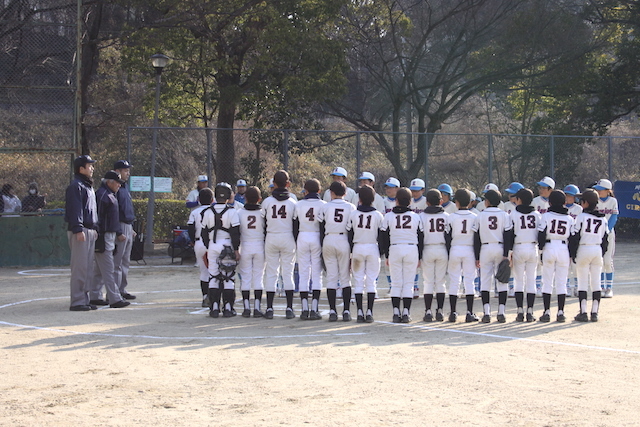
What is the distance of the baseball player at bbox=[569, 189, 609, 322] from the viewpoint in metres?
11.0

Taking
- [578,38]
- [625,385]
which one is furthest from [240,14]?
[625,385]

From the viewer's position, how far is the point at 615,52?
2870 centimetres

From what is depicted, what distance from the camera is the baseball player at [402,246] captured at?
10.7 meters

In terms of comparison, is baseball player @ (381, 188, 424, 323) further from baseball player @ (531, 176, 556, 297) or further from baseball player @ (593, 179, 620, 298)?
baseball player @ (593, 179, 620, 298)

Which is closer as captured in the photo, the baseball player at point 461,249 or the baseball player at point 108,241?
the baseball player at point 461,249

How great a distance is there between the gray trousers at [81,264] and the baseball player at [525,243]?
645cm

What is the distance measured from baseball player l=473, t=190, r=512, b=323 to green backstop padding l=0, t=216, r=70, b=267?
460 inches

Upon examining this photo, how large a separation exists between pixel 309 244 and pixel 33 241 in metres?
10.3

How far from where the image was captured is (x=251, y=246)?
11164 millimetres

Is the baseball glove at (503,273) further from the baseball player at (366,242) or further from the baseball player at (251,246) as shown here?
the baseball player at (251,246)

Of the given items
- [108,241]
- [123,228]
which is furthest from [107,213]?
[123,228]

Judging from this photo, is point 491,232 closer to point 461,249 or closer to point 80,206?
point 461,249

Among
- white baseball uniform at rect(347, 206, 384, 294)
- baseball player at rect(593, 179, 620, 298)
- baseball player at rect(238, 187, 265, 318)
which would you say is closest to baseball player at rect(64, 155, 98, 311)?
baseball player at rect(238, 187, 265, 318)

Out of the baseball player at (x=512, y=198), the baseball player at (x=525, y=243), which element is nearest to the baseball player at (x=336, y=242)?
the baseball player at (x=525, y=243)
